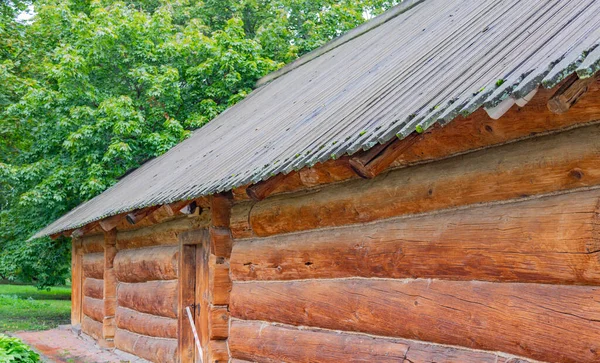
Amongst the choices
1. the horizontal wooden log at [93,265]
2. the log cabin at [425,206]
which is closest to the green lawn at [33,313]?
the horizontal wooden log at [93,265]

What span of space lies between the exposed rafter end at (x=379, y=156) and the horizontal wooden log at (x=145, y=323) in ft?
19.1

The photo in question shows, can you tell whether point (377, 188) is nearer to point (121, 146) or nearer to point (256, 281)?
point (256, 281)

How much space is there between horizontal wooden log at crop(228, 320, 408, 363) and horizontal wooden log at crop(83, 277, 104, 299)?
7040 mm

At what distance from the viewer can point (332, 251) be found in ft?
17.9

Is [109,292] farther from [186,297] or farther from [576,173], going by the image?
[576,173]

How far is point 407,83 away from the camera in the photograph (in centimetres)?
521

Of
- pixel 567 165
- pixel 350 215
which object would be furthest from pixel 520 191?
pixel 350 215

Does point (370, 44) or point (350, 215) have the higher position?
point (370, 44)

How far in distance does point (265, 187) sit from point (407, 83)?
5.06ft

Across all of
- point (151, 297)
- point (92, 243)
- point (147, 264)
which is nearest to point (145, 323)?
point (151, 297)

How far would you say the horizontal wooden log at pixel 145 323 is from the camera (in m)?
9.56

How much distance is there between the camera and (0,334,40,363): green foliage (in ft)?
25.9

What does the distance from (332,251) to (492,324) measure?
6.01 ft

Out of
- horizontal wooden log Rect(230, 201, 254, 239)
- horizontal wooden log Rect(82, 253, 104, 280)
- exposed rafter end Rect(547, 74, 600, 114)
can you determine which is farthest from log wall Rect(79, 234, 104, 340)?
exposed rafter end Rect(547, 74, 600, 114)
